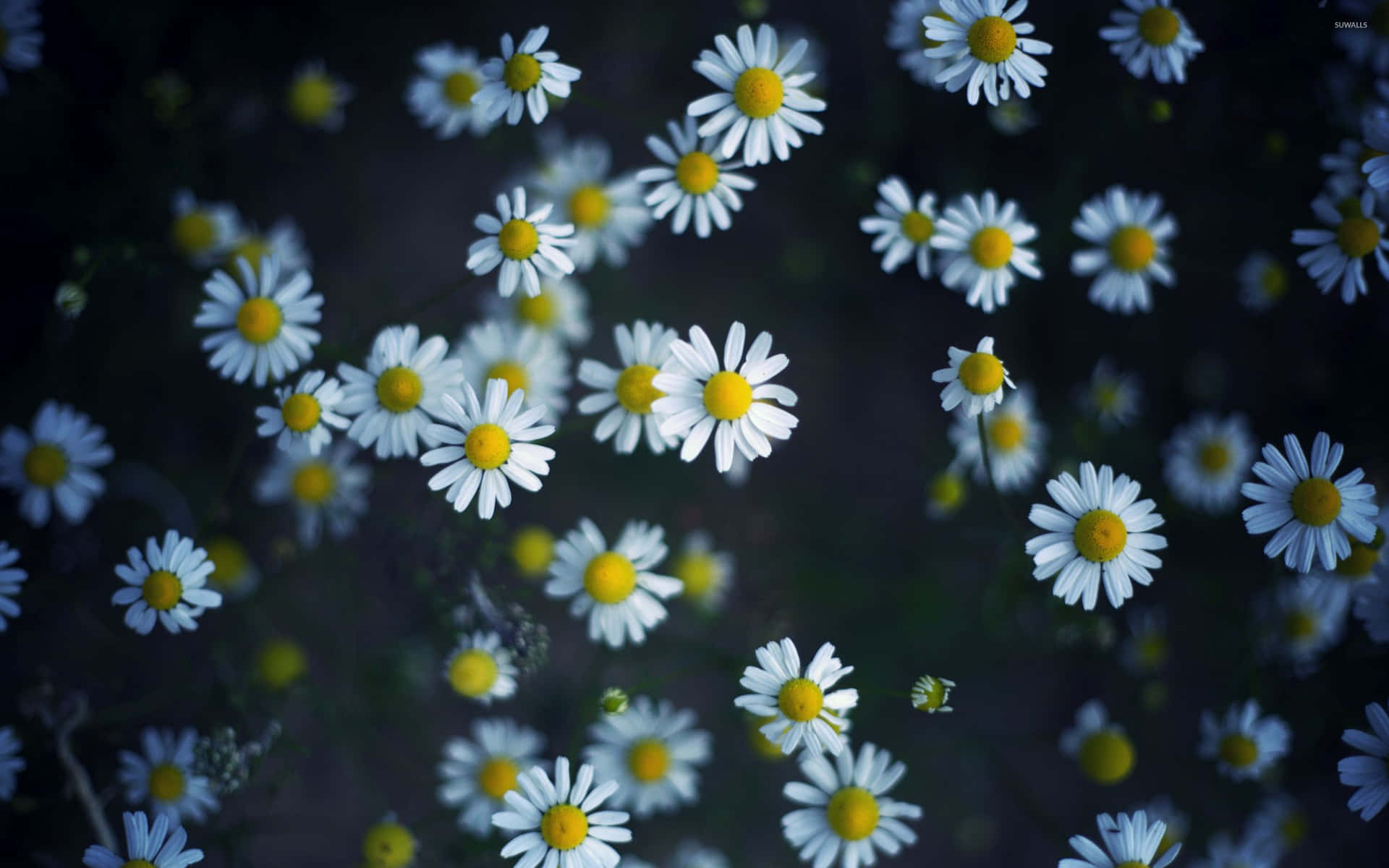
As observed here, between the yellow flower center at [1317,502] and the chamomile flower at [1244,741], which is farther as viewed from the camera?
the chamomile flower at [1244,741]

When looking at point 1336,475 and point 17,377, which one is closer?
point 1336,475

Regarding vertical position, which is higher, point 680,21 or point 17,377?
point 680,21

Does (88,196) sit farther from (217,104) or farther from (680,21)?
(680,21)

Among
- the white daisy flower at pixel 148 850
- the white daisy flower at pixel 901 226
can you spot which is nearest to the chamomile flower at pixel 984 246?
the white daisy flower at pixel 901 226

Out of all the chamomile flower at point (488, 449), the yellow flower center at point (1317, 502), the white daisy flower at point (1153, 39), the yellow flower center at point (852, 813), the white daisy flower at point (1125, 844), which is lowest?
the white daisy flower at point (1125, 844)

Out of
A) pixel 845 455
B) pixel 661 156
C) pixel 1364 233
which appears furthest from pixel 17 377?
pixel 1364 233

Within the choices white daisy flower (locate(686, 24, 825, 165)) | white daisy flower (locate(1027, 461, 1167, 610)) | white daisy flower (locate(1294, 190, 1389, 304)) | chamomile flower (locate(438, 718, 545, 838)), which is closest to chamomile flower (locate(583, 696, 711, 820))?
chamomile flower (locate(438, 718, 545, 838))

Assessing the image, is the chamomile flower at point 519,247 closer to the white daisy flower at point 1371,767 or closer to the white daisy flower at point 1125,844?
the white daisy flower at point 1125,844
